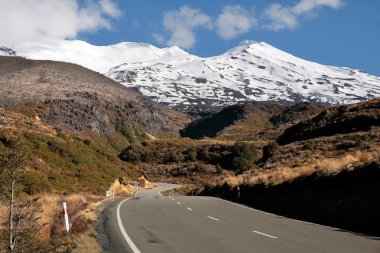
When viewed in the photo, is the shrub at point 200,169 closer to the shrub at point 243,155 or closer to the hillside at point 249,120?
the shrub at point 243,155

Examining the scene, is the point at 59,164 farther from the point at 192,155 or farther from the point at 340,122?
the point at 192,155

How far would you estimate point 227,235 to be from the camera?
12727 millimetres

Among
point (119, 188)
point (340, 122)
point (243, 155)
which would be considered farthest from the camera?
point (243, 155)

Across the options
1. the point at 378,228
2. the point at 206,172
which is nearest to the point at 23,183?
the point at 378,228

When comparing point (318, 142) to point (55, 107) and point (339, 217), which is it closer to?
point (339, 217)

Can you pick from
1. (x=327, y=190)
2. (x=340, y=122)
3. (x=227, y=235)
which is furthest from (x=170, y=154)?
(x=227, y=235)

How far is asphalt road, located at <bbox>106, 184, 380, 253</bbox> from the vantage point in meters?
10.6

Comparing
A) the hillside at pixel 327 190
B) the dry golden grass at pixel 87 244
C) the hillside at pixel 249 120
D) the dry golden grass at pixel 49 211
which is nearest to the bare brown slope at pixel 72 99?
the hillside at pixel 249 120

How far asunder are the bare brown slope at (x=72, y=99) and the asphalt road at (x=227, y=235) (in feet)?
285

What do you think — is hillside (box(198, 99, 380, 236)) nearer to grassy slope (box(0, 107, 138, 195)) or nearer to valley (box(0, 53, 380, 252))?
valley (box(0, 53, 380, 252))

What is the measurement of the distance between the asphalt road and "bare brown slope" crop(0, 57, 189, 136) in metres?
86.9

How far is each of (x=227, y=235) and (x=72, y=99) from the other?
403ft

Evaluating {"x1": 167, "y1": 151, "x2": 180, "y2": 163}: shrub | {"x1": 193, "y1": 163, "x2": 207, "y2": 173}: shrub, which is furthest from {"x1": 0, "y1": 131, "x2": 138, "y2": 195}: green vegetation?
{"x1": 167, "y1": 151, "x2": 180, "y2": 163}: shrub

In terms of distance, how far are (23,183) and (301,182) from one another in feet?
56.5
